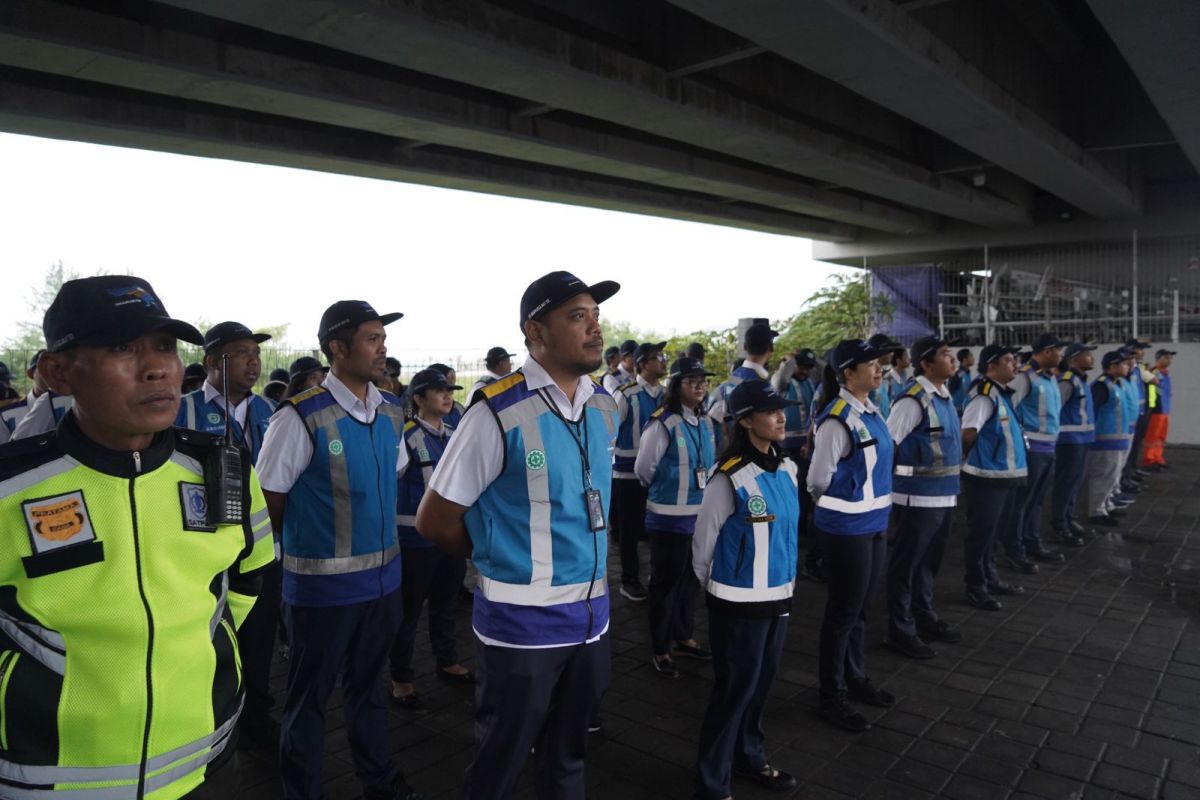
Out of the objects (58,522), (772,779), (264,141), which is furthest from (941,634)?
(264,141)

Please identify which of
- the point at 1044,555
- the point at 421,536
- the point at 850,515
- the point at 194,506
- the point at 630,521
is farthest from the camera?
the point at 1044,555

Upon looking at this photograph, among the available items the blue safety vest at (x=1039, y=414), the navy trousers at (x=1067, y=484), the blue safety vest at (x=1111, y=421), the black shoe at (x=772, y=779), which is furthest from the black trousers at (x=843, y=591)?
the blue safety vest at (x=1111, y=421)

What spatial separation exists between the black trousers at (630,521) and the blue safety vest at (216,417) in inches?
134

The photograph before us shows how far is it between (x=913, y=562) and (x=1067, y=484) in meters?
4.57

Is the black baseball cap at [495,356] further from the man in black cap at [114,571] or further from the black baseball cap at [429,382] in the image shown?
the man in black cap at [114,571]

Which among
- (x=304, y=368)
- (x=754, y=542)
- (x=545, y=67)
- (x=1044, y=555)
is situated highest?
(x=545, y=67)

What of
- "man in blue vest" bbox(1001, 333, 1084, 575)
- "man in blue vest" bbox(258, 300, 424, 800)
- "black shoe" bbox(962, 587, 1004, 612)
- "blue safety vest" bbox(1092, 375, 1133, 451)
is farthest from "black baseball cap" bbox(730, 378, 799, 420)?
"blue safety vest" bbox(1092, 375, 1133, 451)

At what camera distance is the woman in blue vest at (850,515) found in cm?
472

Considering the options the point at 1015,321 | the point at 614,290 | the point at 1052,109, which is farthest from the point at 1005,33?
the point at 614,290

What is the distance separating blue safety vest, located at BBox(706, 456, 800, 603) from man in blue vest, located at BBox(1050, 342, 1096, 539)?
6885 millimetres

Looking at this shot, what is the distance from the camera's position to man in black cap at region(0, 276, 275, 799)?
5.83ft

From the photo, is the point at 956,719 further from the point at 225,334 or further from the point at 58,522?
the point at 225,334

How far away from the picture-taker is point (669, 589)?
5.53 metres

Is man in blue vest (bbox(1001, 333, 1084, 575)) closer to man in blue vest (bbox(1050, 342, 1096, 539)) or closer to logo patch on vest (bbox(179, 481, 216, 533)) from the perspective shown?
man in blue vest (bbox(1050, 342, 1096, 539))
